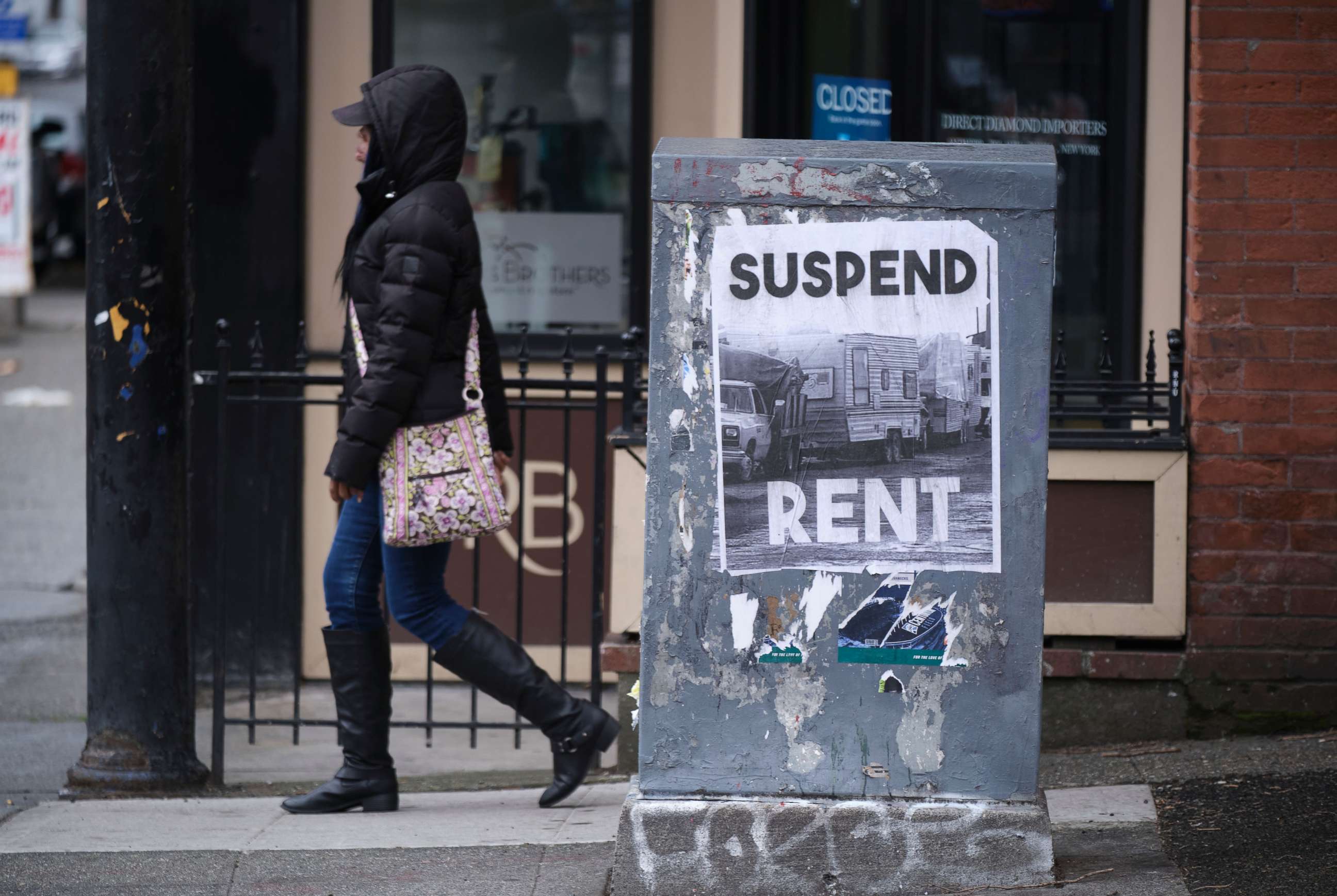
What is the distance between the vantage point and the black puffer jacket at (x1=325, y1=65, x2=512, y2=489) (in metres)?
4.12

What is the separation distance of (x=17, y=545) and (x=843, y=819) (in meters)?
6.85

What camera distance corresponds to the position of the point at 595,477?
4.90 meters

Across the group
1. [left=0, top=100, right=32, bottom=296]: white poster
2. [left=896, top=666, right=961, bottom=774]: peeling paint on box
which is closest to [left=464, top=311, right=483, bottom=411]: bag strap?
[left=896, top=666, right=961, bottom=774]: peeling paint on box

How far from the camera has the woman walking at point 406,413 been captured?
415 cm

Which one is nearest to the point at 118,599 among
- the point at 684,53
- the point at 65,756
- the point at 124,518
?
the point at 124,518

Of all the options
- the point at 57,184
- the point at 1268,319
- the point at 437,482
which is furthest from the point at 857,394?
the point at 57,184

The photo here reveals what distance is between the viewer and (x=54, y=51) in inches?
1180

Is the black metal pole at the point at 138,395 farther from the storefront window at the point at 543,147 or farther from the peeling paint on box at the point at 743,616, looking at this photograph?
the peeling paint on box at the point at 743,616

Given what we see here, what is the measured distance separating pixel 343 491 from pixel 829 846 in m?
1.58

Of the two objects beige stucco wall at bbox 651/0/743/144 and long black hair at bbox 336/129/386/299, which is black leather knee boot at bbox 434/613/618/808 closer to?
long black hair at bbox 336/129/386/299

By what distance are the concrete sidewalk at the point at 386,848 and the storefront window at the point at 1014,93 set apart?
2120mm

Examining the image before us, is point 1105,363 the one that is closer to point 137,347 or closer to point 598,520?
point 598,520

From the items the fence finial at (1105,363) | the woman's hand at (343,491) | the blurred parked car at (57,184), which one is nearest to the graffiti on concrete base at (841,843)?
the woman's hand at (343,491)

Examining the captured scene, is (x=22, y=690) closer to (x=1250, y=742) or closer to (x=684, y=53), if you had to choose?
(x=684, y=53)
